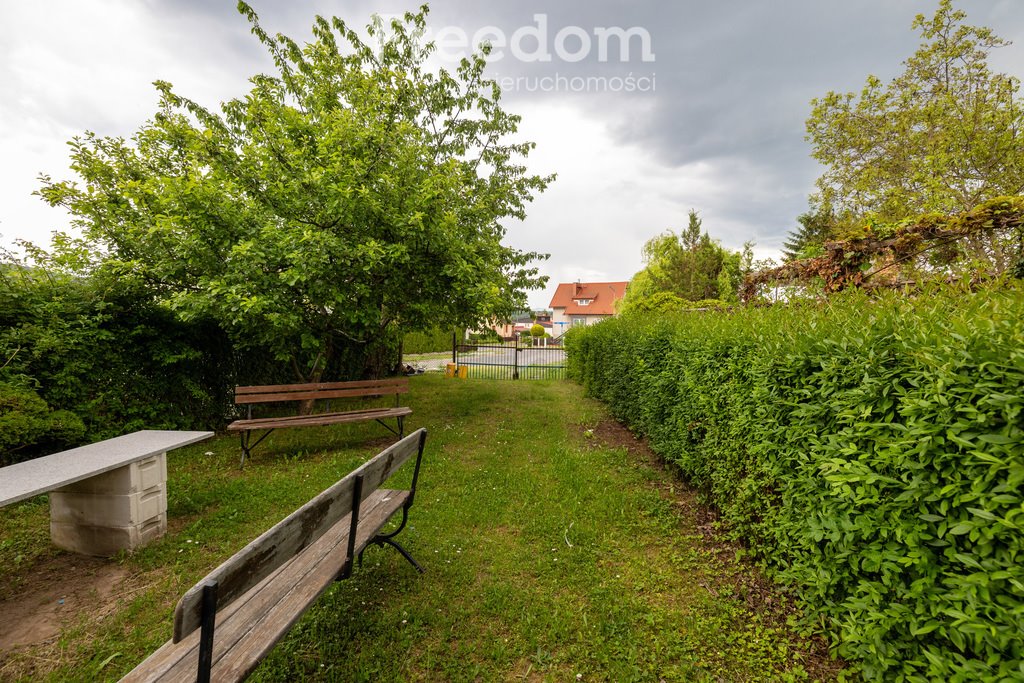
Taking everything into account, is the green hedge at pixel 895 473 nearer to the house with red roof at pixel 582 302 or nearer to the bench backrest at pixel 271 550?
the bench backrest at pixel 271 550

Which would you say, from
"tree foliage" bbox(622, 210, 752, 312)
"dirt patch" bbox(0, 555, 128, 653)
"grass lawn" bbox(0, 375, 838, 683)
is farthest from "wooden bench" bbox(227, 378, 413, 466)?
"tree foliage" bbox(622, 210, 752, 312)

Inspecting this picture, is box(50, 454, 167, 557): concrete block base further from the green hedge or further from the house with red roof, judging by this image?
the house with red roof

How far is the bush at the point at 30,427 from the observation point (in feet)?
14.3

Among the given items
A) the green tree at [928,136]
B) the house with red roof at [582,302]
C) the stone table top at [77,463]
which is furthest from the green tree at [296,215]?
the house with red roof at [582,302]

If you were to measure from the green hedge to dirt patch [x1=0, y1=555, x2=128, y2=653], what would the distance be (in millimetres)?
4837

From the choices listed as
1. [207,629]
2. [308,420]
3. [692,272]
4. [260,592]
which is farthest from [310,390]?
[692,272]

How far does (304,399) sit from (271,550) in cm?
562

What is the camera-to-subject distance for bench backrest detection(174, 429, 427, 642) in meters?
1.26

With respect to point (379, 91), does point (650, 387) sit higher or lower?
lower

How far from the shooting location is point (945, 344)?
1.70 meters

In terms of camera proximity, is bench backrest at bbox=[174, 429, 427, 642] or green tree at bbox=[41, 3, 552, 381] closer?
bench backrest at bbox=[174, 429, 427, 642]

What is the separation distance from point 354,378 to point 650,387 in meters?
7.98

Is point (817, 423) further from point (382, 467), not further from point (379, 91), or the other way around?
point (379, 91)

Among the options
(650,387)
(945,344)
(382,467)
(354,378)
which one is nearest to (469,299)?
(650,387)
